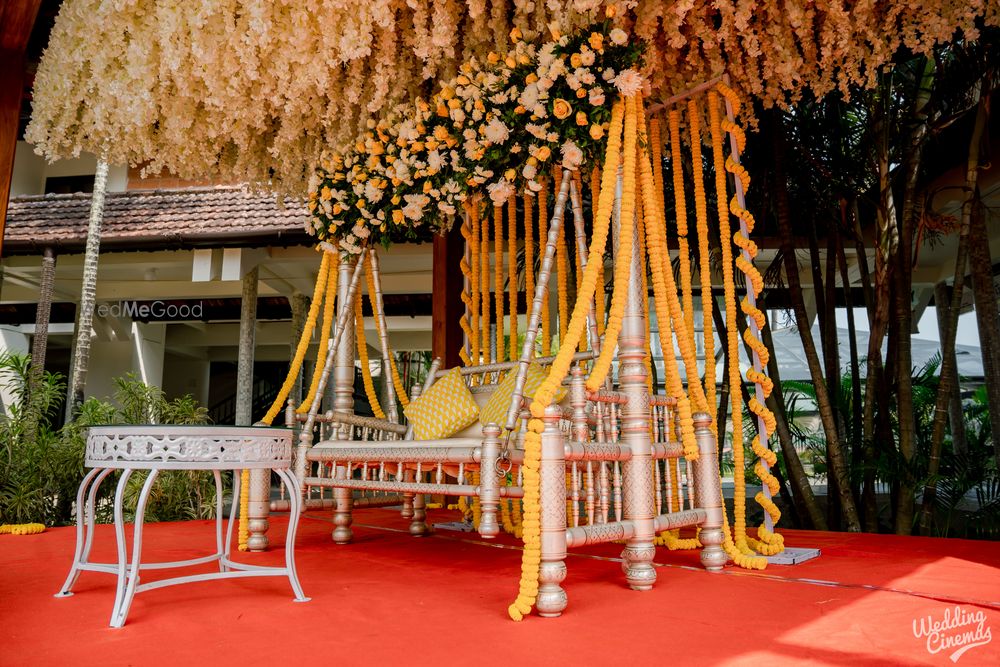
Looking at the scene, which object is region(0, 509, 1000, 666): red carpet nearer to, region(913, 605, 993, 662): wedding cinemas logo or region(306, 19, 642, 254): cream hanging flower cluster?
region(913, 605, 993, 662): wedding cinemas logo

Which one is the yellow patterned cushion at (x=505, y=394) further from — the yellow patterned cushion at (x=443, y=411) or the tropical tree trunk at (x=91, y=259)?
the tropical tree trunk at (x=91, y=259)

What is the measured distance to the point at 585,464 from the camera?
2760 millimetres

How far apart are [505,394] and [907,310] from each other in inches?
112

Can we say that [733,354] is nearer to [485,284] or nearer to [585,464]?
[585,464]

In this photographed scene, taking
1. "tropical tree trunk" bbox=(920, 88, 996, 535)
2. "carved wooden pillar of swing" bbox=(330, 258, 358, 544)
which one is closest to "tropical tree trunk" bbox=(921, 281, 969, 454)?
"tropical tree trunk" bbox=(920, 88, 996, 535)

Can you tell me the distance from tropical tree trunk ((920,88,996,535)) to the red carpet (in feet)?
2.97

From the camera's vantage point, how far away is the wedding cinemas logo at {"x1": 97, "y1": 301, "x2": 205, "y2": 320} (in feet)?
36.0

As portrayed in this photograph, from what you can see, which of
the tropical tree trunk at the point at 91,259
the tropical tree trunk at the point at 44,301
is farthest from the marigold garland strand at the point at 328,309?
the tropical tree trunk at the point at 44,301

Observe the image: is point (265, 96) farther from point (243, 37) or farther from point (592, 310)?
point (592, 310)

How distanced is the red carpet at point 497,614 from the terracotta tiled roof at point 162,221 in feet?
15.9

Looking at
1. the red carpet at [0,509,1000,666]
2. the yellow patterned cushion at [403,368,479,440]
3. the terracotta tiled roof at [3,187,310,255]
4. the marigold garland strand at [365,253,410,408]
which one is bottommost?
the red carpet at [0,509,1000,666]

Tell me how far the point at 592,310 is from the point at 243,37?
7.16 feet

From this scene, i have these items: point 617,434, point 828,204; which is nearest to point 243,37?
point 617,434

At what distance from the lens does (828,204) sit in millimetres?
5000
